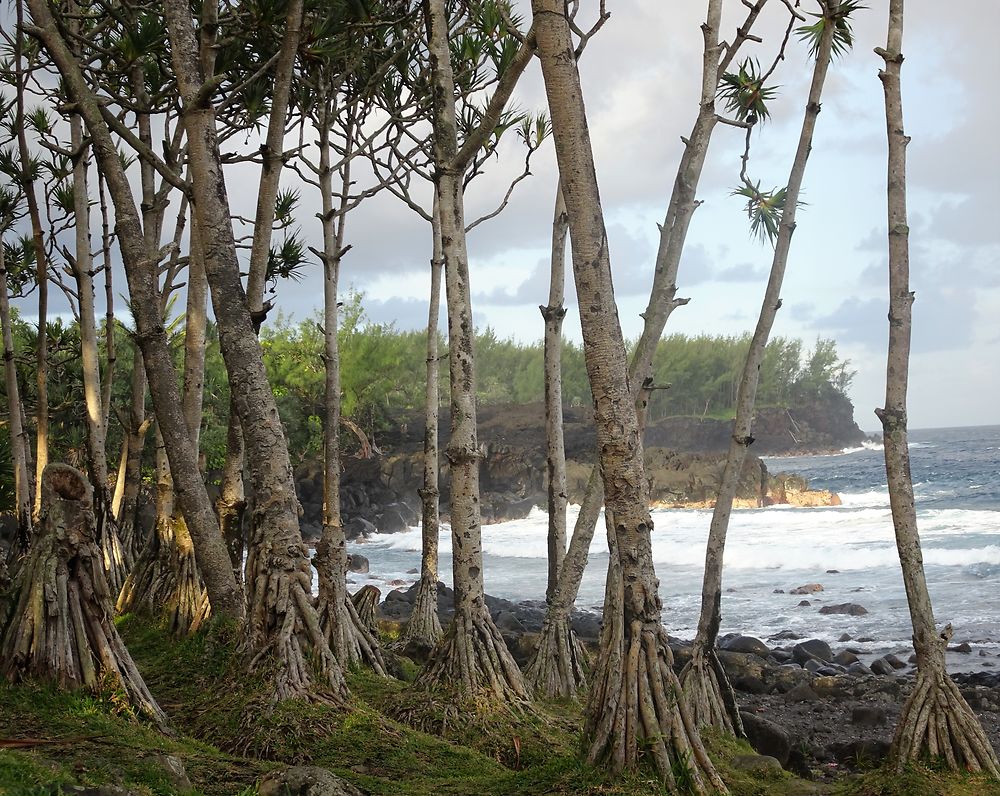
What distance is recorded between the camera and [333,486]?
8.45 m

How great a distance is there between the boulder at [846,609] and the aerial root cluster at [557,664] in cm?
861

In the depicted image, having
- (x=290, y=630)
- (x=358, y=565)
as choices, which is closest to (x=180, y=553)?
(x=290, y=630)

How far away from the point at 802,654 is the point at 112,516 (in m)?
7.75

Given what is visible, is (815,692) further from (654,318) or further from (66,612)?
(66,612)

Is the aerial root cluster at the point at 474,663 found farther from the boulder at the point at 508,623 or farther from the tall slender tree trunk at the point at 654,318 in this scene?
the boulder at the point at 508,623

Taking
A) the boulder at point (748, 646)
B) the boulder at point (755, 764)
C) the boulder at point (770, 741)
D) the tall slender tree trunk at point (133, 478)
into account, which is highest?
the tall slender tree trunk at point (133, 478)

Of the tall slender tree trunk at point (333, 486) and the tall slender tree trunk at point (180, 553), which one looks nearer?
the tall slender tree trunk at point (333, 486)

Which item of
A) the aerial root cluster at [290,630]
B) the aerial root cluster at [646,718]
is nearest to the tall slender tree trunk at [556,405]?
the aerial root cluster at [290,630]

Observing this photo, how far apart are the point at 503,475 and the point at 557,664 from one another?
2438cm

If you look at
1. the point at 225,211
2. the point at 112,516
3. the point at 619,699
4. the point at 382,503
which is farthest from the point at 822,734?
the point at 382,503

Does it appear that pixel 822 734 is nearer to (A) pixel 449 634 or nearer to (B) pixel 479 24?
(A) pixel 449 634

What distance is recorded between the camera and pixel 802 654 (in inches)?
437

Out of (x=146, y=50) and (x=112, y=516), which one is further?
(x=112, y=516)

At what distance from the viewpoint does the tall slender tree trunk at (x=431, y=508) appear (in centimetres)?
923
